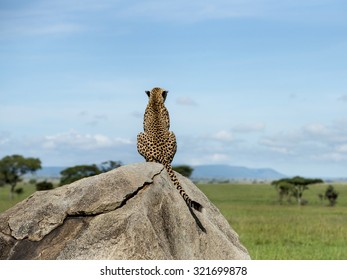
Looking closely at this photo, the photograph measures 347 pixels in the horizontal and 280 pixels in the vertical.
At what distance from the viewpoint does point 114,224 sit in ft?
24.7

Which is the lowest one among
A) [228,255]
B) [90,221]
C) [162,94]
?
[228,255]

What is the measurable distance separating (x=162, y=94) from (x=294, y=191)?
5097cm

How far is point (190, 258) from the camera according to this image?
812cm

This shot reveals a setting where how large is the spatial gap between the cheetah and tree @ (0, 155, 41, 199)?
6197 centimetres

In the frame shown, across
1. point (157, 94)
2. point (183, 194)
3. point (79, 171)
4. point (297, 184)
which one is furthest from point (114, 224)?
point (297, 184)

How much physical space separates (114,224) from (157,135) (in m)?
2.20

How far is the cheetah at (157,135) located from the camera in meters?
9.26

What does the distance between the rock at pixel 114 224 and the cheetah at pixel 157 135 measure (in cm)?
53

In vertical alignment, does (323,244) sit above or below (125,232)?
below

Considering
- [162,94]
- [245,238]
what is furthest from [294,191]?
[162,94]

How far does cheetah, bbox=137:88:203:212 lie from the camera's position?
9258mm

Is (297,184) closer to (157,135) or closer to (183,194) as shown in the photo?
(157,135)
